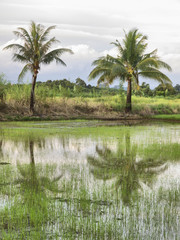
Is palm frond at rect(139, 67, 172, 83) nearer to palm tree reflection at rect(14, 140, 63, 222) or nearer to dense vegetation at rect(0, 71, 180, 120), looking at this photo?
dense vegetation at rect(0, 71, 180, 120)

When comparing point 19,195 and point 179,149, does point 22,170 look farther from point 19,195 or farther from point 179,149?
point 179,149

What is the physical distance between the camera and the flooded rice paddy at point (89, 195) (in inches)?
139

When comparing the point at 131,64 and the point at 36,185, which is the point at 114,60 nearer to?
the point at 131,64

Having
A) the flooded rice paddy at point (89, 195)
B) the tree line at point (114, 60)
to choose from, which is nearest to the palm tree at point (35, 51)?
the tree line at point (114, 60)

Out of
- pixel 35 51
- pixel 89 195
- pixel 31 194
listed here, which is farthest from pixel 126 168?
pixel 35 51

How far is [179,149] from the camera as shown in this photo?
10.2m

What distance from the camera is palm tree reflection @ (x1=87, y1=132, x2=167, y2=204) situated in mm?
5547

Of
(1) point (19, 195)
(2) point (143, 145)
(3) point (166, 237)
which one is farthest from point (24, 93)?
(3) point (166, 237)

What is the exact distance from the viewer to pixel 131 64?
27.8 m

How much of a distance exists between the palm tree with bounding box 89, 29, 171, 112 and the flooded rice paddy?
18.7m

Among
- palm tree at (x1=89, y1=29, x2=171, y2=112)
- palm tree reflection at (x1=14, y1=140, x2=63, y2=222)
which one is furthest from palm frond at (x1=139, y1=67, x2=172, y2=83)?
palm tree reflection at (x1=14, y1=140, x2=63, y2=222)

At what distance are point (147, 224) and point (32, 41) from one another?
23.1m

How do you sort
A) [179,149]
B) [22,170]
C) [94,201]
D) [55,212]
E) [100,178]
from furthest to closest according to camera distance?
[179,149], [22,170], [100,178], [94,201], [55,212]

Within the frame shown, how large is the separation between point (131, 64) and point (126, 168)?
21.8 m
